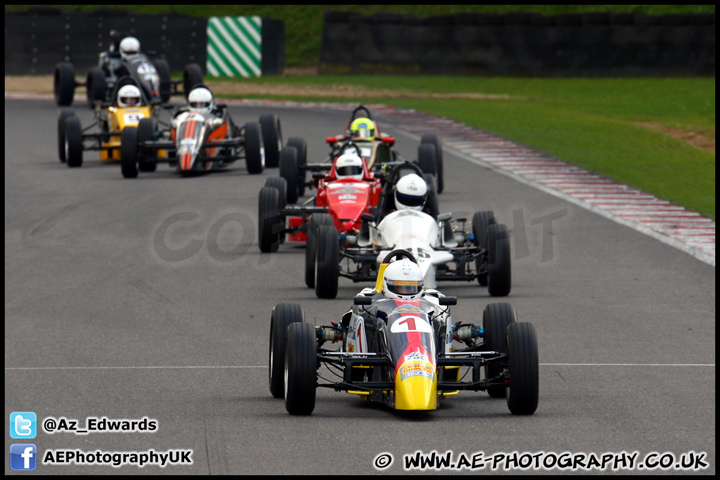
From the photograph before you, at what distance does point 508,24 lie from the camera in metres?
39.3

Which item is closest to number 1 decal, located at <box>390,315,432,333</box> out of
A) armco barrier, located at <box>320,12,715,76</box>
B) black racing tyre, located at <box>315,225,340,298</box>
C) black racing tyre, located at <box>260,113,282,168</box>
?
black racing tyre, located at <box>315,225,340,298</box>

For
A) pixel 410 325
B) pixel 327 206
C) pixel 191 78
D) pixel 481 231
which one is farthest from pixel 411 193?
pixel 191 78

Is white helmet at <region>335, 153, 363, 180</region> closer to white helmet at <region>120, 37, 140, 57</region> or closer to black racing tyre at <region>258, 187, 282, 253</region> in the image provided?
black racing tyre at <region>258, 187, 282, 253</region>

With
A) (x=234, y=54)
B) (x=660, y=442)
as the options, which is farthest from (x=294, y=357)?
(x=234, y=54)

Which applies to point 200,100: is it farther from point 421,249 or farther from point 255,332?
point 255,332

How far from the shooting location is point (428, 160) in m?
21.5

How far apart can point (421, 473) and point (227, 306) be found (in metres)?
6.69

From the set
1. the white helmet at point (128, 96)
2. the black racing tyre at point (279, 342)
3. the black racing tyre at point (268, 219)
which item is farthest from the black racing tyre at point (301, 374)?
the white helmet at point (128, 96)

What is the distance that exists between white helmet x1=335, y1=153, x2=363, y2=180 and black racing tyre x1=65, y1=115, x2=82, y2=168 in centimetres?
883

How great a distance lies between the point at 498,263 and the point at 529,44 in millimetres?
25768

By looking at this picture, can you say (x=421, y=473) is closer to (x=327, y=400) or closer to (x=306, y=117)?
(x=327, y=400)

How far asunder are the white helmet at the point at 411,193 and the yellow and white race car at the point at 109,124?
11.0 m

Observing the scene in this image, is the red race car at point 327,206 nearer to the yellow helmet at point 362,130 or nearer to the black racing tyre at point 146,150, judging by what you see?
the yellow helmet at point 362,130

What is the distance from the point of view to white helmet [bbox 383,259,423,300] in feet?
34.2
